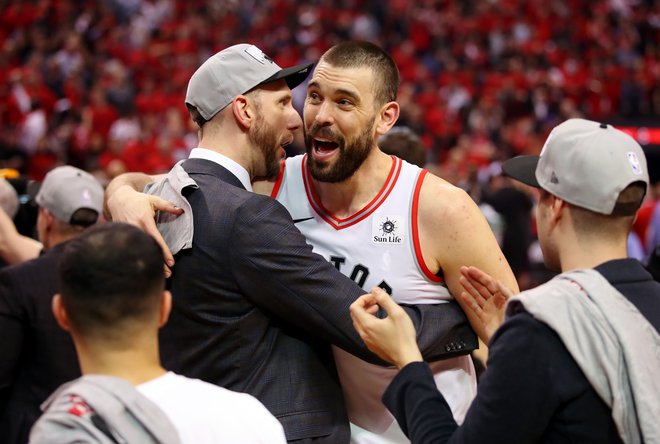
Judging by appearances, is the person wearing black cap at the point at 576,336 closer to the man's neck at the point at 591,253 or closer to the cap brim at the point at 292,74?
the man's neck at the point at 591,253

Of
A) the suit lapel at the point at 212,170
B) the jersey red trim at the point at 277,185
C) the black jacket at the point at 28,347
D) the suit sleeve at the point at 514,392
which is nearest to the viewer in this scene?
the suit sleeve at the point at 514,392

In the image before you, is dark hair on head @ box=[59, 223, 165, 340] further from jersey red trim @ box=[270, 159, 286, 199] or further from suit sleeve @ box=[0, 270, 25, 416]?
suit sleeve @ box=[0, 270, 25, 416]

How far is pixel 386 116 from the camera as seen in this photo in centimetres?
372

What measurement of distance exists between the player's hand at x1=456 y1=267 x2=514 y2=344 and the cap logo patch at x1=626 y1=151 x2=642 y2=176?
1.95 feet

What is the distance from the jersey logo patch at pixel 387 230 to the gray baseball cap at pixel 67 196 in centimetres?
174

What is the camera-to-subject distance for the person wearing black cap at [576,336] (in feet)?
7.52

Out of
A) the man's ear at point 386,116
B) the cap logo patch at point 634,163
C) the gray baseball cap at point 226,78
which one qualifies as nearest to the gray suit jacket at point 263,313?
the gray baseball cap at point 226,78

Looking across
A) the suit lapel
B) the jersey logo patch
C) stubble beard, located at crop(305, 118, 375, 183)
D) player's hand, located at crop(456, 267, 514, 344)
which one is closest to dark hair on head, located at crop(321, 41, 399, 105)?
stubble beard, located at crop(305, 118, 375, 183)

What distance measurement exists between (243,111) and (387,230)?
715mm

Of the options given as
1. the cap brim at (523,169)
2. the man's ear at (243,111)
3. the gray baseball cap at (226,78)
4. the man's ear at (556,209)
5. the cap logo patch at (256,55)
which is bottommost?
the man's ear at (556,209)

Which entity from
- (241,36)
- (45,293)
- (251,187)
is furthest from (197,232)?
(241,36)

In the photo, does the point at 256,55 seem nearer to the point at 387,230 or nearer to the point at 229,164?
the point at 229,164

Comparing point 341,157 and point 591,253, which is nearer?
point 591,253

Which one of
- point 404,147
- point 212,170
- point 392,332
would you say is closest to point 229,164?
point 212,170
